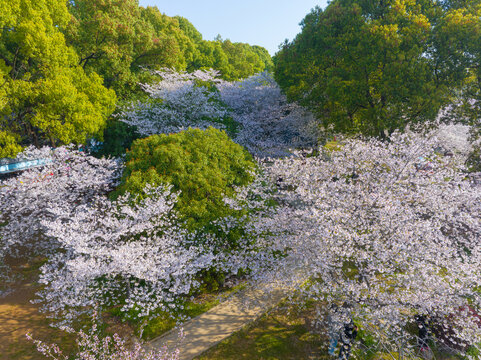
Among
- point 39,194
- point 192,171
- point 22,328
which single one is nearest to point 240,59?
point 192,171

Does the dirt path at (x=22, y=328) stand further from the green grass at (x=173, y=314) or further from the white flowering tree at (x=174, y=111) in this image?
the white flowering tree at (x=174, y=111)

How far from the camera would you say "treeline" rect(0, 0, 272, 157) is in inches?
439

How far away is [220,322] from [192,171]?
5.09 meters

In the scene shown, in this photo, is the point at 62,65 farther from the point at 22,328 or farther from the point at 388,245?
the point at 388,245

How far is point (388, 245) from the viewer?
6.32m

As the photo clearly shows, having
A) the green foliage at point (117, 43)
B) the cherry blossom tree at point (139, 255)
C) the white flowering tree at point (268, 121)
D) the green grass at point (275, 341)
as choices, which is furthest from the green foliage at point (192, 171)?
the green foliage at point (117, 43)

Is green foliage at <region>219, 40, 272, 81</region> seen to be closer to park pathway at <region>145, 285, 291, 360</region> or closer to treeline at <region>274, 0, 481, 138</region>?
treeline at <region>274, 0, 481, 138</region>

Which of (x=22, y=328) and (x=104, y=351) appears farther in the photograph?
(x=22, y=328)

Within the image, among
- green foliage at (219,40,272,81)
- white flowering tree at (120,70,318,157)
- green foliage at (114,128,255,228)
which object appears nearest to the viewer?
green foliage at (114,128,255,228)

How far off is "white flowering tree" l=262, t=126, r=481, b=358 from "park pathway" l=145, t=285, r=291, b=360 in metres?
1.94

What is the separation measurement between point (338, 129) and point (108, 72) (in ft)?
51.4

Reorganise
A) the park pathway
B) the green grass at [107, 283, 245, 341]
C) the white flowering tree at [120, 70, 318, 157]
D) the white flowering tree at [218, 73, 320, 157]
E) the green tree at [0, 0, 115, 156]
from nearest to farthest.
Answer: the park pathway → the green grass at [107, 283, 245, 341] → the green tree at [0, 0, 115, 156] → the white flowering tree at [120, 70, 318, 157] → the white flowering tree at [218, 73, 320, 157]

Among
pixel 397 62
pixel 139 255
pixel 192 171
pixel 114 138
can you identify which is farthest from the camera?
pixel 114 138

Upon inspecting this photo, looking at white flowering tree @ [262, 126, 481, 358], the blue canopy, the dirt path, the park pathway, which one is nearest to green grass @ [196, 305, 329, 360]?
the park pathway
